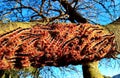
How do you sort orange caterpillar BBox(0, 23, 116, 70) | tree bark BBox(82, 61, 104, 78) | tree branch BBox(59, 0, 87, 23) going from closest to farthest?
orange caterpillar BBox(0, 23, 116, 70) → tree bark BBox(82, 61, 104, 78) → tree branch BBox(59, 0, 87, 23)

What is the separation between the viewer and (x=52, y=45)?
8.39 ft

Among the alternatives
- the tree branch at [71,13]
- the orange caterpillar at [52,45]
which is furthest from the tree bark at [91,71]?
the orange caterpillar at [52,45]

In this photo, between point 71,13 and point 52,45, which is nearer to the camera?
point 52,45

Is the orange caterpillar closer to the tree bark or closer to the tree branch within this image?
the tree bark

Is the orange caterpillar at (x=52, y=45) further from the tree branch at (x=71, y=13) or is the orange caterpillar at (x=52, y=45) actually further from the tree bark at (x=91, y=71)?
the tree branch at (x=71, y=13)

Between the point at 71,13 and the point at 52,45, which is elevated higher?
the point at 71,13

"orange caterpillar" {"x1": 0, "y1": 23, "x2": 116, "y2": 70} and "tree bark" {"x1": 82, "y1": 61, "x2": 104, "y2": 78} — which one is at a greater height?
"tree bark" {"x1": 82, "y1": 61, "x2": 104, "y2": 78}

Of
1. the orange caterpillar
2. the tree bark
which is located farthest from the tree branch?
the orange caterpillar

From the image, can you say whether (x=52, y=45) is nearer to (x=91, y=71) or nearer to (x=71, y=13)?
(x=91, y=71)

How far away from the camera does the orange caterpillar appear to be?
239cm

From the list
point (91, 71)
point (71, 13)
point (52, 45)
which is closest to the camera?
point (52, 45)

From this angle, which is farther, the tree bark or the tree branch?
the tree branch

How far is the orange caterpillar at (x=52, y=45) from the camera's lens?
2.39m

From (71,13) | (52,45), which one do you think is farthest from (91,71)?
(52,45)
